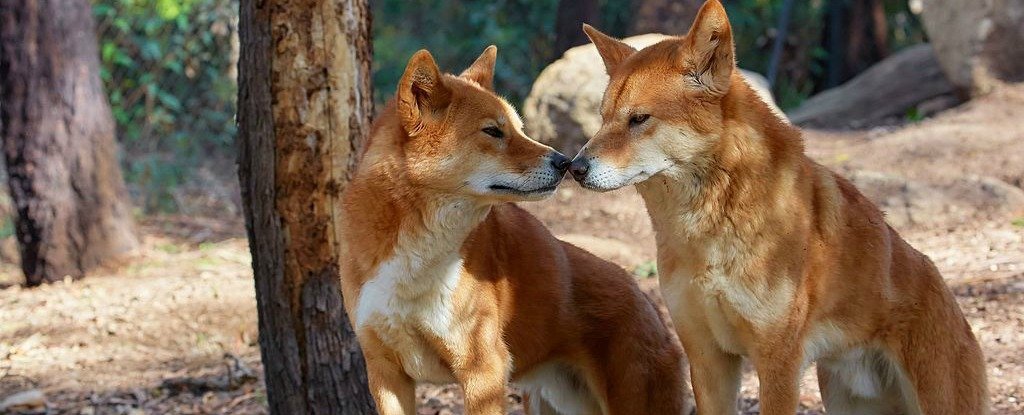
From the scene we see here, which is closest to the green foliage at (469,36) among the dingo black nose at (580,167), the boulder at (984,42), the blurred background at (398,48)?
the blurred background at (398,48)

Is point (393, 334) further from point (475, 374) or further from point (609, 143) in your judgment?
point (609, 143)

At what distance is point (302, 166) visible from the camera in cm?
440

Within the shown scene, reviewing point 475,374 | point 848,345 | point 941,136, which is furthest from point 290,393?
point 941,136

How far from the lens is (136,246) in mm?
8266

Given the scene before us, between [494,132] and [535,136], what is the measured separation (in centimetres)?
576

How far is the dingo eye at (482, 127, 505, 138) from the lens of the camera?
3871mm

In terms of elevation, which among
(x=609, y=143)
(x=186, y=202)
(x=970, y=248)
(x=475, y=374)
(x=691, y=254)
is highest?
(x=609, y=143)

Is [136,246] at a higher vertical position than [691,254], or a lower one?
lower

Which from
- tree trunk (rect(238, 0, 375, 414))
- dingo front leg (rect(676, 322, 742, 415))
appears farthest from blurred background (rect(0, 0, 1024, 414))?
dingo front leg (rect(676, 322, 742, 415))

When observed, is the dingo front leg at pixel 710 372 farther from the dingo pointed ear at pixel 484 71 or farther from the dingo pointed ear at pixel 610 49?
the dingo pointed ear at pixel 484 71

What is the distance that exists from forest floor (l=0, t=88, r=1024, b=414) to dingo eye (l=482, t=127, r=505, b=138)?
1878 millimetres

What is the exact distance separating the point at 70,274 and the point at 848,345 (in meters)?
5.70

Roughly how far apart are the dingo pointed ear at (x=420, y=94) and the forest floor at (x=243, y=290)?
1.96 meters

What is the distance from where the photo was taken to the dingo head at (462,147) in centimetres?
374
